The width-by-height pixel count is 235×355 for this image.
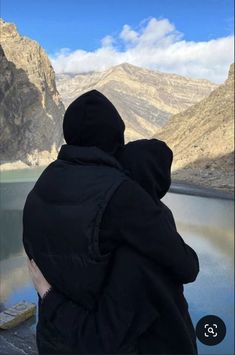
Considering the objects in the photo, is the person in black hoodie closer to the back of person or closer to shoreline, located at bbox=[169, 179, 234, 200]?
the back of person

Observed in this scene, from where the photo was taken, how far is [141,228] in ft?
4.45

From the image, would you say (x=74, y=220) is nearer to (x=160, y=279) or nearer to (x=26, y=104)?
(x=160, y=279)

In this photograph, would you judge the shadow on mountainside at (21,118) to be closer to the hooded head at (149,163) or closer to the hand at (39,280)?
the hand at (39,280)

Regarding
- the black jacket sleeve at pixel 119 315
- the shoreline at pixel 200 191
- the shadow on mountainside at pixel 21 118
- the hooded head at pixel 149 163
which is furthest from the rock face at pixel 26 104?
the black jacket sleeve at pixel 119 315

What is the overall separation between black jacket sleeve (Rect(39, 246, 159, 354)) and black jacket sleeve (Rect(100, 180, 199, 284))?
49 millimetres

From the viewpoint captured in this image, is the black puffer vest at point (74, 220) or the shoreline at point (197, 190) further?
the shoreline at point (197, 190)

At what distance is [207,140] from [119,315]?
80.0 metres

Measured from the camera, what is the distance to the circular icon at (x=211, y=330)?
187cm

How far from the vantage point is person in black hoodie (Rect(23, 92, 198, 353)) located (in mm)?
1366

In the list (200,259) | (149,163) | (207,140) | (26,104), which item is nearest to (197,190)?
(207,140)

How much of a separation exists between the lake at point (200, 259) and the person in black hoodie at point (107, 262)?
9936 millimetres

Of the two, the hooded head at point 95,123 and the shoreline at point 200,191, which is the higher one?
the hooded head at point 95,123

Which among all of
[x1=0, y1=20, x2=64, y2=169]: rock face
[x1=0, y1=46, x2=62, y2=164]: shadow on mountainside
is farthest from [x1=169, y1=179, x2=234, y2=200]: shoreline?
[x1=0, y1=46, x2=62, y2=164]: shadow on mountainside

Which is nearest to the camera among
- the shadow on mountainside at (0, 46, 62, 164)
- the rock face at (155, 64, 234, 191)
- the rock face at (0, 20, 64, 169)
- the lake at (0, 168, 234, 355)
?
the lake at (0, 168, 234, 355)
